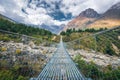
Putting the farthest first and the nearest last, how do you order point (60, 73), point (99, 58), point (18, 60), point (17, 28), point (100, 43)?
point (17, 28) < point (99, 58) < point (100, 43) < point (18, 60) < point (60, 73)

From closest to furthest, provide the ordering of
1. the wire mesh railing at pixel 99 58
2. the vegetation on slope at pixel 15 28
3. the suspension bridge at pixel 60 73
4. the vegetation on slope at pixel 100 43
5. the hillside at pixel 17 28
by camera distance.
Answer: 1. the suspension bridge at pixel 60 73
2. the wire mesh railing at pixel 99 58
3. the vegetation on slope at pixel 100 43
4. the vegetation on slope at pixel 15 28
5. the hillside at pixel 17 28

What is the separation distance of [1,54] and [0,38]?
14.5 ft

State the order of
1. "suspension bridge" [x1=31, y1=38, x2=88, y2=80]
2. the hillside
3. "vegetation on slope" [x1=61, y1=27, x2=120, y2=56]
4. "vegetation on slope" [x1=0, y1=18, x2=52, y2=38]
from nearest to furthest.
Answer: "suspension bridge" [x1=31, y1=38, x2=88, y2=80], "vegetation on slope" [x1=61, y1=27, x2=120, y2=56], "vegetation on slope" [x1=0, y1=18, x2=52, y2=38], the hillside

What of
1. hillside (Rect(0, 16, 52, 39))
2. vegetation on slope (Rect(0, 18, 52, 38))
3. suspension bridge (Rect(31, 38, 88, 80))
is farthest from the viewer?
hillside (Rect(0, 16, 52, 39))

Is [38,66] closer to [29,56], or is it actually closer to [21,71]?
[21,71]

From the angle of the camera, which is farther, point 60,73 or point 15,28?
point 15,28

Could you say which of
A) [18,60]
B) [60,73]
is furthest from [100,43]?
[60,73]

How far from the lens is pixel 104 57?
3125 cm

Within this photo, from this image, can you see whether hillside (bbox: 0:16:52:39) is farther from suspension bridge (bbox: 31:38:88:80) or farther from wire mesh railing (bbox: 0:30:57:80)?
suspension bridge (bbox: 31:38:88:80)

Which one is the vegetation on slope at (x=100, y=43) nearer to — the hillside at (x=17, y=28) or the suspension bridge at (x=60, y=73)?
the suspension bridge at (x=60, y=73)

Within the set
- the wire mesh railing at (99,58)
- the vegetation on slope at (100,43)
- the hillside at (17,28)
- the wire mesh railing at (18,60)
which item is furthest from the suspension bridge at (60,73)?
the hillside at (17,28)

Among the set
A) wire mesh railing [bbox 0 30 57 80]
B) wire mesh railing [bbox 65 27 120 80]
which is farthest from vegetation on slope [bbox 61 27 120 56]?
wire mesh railing [bbox 0 30 57 80]

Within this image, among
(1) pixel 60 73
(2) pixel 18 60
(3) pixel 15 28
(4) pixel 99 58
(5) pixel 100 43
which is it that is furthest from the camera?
(3) pixel 15 28

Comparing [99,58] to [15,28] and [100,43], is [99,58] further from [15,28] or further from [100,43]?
[15,28]
